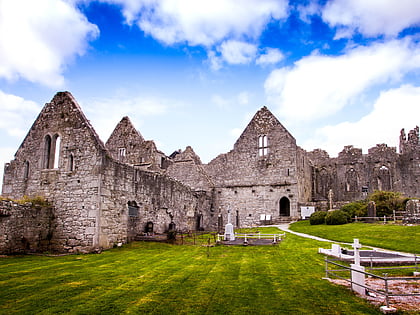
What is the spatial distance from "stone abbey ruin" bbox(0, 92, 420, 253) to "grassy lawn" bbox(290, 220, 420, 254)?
29.1ft

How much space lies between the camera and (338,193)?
1886 inches

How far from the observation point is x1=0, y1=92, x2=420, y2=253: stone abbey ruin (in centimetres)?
1747

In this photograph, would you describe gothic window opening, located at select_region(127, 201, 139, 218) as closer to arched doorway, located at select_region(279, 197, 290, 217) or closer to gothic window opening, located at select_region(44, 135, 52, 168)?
gothic window opening, located at select_region(44, 135, 52, 168)

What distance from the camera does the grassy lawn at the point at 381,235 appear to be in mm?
16766

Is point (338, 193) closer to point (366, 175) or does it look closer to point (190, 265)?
point (366, 175)

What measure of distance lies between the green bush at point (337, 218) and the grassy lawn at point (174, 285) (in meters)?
13.0

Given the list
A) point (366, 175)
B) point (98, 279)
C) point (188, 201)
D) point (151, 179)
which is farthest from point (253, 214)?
point (98, 279)

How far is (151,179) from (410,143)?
40.1m

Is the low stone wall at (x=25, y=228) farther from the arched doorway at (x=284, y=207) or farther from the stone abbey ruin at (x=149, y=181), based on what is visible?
the arched doorway at (x=284, y=207)

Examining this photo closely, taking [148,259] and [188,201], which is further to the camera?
[188,201]

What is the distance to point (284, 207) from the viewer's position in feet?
127

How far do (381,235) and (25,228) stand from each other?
64.4 feet

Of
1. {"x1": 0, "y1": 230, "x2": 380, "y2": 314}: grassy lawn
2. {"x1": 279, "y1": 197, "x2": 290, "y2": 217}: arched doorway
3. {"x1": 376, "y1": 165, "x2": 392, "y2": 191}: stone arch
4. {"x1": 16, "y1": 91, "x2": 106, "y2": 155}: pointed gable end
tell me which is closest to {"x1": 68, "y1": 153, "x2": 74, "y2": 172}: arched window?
{"x1": 16, "y1": 91, "x2": 106, "y2": 155}: pointed gable end

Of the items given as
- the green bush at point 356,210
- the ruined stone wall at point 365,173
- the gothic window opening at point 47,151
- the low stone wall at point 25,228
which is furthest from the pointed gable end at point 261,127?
the low stone wall at point 25,228
